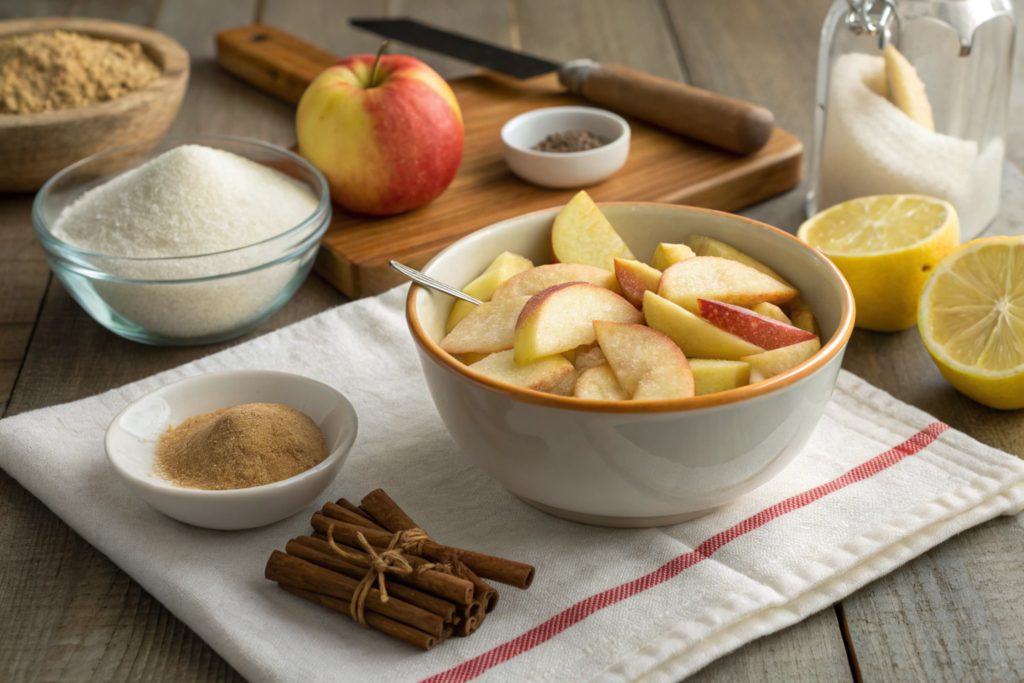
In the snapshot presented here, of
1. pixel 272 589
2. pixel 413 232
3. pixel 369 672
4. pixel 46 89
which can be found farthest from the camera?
pixel 46 89

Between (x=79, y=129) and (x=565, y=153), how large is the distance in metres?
0.92

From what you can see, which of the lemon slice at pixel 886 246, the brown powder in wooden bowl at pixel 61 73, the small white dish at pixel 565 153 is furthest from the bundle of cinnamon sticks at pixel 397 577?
the brown powder in wooden bowl at pixel 61 73

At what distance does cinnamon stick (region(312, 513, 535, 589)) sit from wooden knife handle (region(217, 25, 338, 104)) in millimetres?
1473

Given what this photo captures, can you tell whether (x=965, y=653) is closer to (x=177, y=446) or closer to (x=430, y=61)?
(x=177, y=446)

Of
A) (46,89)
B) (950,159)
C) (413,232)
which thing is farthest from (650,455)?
(46,89)

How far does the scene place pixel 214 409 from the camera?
1126 mm

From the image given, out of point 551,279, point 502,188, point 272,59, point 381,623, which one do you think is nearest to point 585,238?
point 551,279

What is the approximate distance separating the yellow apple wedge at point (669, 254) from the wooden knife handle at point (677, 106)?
0.78m

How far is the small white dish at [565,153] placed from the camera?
5.55 ft

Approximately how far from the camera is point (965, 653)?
2.76 feet

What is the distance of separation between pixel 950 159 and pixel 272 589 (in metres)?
1.26

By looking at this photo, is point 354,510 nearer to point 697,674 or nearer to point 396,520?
point 396,520

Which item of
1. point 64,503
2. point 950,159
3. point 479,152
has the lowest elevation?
point 64,503

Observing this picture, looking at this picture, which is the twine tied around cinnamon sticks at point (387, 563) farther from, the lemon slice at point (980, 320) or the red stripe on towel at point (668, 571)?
the lemon slice at point (980, 320)
